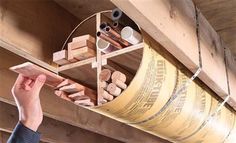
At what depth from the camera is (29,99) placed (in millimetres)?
1401

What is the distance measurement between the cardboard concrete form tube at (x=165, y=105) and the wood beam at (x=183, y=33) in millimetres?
66

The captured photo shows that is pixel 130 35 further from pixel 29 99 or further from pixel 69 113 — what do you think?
pixel 69 113

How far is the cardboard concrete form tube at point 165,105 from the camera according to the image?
1447 mm

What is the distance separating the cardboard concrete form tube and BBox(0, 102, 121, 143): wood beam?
0.75 meters

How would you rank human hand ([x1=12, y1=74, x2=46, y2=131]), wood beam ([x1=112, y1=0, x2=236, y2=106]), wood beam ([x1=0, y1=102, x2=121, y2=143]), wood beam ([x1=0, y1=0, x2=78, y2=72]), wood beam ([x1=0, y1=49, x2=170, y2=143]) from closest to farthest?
wood beam ([x1=112, y1=0, x2=236, y2=106]) → human hand ([x1=12, y1=74, x2=46, y2=131]) → wood beam ([x1=0, y1=0, x2=78, y2=72]) → wood beam ([x1=0, y1=49, x2=170, y2=143]) → wood beam ([x1=0, y1=102, x2=121, y2=143])

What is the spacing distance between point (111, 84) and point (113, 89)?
23mm

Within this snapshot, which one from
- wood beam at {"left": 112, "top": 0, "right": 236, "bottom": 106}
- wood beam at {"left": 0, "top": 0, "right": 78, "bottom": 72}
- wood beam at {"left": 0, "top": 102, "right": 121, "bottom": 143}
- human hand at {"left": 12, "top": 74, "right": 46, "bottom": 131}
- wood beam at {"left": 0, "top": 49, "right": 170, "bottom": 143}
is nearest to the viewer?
wood beam at {"left": 112, "top": 0, "right": 236, "bottom": 106}

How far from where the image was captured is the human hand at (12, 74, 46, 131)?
4.57ft

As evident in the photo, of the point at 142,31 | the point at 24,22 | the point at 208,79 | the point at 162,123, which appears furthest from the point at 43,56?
the point at 208,79

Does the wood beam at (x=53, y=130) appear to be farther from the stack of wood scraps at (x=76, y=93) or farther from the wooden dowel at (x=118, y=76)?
the wooden dowel at (x=118, y=76)

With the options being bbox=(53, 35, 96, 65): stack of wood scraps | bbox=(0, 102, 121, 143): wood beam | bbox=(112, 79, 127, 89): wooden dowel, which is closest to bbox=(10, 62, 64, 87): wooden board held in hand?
bbox=(53, 35, 96, 65): stack of wood scraps

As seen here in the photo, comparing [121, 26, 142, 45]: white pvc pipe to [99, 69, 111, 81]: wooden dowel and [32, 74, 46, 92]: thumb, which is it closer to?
[99, 69, 111, 81]: wooden dowel

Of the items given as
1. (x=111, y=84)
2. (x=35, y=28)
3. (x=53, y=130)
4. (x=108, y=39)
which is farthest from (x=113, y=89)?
(x=53, y=130)

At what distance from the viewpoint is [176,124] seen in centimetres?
176
